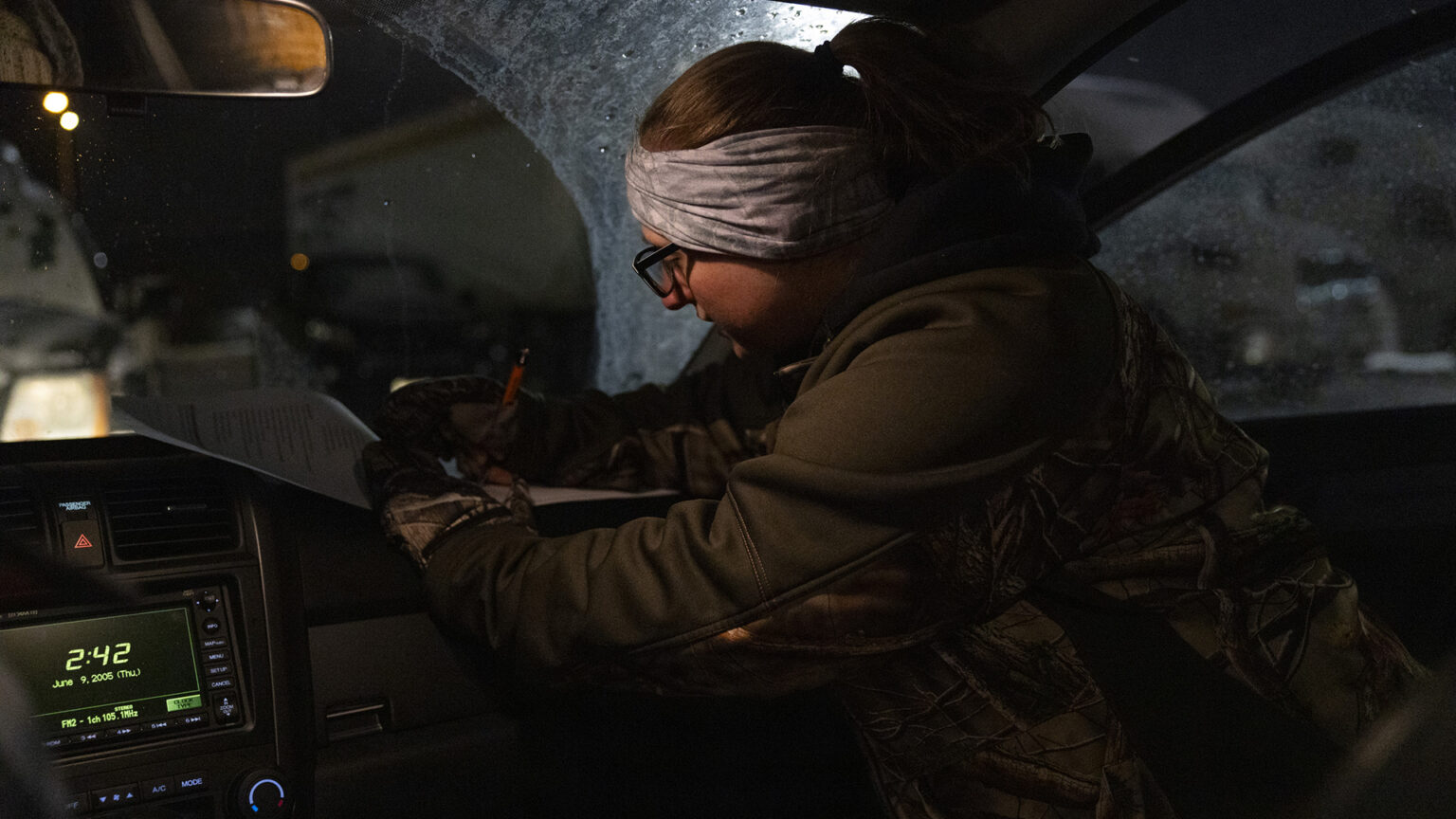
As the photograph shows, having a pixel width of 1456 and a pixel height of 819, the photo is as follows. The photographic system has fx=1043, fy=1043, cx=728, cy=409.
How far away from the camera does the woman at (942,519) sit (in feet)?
3.68

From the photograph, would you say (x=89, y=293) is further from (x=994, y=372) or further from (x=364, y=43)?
(x=994, y=372)

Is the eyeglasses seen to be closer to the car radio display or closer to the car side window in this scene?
the car radio display

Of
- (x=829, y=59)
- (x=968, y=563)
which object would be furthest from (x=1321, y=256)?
(x=968, y=563)

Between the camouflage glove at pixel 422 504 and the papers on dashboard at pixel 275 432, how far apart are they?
6cm

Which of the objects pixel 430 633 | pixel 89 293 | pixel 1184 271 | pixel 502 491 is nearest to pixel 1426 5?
pixel 1184 271

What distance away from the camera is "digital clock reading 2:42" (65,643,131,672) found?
140 cm

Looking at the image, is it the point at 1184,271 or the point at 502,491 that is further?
the point at 1184,271

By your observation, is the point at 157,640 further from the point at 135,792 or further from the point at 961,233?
the point at 961,233

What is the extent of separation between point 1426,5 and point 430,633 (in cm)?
198

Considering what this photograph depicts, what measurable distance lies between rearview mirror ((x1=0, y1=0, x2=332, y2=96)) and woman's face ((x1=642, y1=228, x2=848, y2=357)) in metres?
0.75

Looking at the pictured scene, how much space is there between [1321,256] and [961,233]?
1713 mm

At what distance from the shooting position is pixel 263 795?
1453 millimetres

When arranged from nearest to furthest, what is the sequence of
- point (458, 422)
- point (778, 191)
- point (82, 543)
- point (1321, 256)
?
point (778, 191), point (82, 543), point (458, 422), point (1321, 256)

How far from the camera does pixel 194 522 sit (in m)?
1.54
